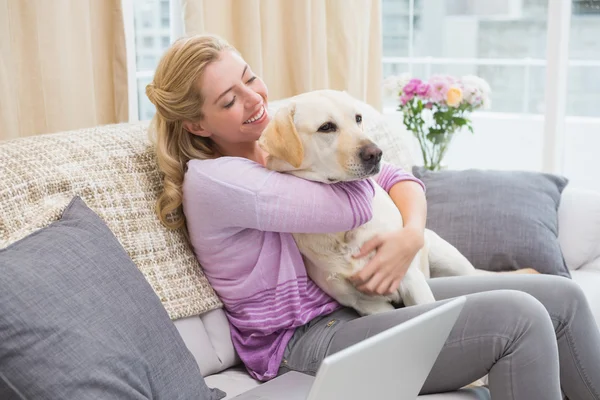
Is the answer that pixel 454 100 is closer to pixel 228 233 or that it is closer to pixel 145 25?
pixel 145 25

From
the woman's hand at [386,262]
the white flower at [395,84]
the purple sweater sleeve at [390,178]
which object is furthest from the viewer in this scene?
the white flower at [395,84]

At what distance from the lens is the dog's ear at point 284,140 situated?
1.59 m

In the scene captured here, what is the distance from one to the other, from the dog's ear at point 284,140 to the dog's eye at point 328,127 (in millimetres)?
55

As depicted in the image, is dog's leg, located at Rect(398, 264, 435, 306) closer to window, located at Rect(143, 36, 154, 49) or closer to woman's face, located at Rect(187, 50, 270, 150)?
woman's face, located at Rect(187, 50, 270, 150)

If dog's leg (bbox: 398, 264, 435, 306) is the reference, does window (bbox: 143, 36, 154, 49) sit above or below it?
above

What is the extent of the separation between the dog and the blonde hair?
22cm

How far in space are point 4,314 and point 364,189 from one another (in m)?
0.82

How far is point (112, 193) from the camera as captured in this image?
169 centimetres

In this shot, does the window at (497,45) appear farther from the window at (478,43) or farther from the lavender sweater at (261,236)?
the lavender sweater at (261,236)

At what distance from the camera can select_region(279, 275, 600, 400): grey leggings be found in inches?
60.7

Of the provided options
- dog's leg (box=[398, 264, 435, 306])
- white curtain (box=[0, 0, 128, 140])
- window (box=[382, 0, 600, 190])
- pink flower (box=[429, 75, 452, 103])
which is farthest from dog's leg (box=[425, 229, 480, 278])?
window (box=[382, 0, 600, 190])

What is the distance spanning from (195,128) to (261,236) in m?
0.33

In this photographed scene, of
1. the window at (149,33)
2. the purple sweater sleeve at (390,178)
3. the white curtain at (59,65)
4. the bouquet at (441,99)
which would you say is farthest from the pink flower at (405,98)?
the white curtain at (59,65)

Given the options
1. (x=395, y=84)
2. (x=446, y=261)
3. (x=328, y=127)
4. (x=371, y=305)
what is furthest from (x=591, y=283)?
(x=395, y=84)
